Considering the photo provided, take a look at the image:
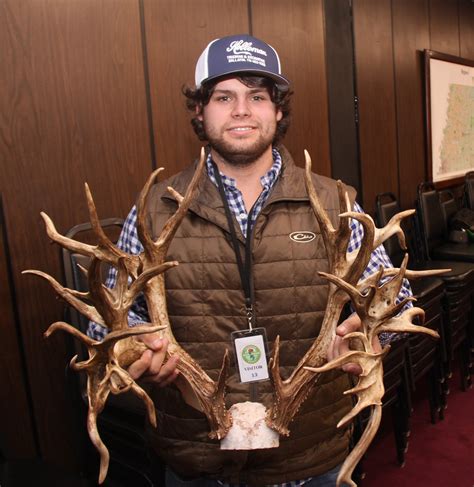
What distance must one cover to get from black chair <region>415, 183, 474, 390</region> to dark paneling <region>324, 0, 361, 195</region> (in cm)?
57

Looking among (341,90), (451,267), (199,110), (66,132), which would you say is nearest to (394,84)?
(341,90)

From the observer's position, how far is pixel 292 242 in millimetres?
1401

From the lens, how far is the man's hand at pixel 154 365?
3.97 feet

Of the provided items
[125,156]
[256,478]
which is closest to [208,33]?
[125,156]

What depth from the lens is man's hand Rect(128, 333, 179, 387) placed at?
1.21 m

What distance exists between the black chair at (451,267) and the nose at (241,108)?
210 cm

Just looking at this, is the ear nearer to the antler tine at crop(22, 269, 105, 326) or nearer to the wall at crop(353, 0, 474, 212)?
the antler tine at crop(22, 269, 105, 326)

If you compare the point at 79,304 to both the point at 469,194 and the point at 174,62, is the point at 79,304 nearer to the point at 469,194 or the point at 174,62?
the point at 174,62

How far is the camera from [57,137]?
2191mm

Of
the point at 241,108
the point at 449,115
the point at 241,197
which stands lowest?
the point at 241,197

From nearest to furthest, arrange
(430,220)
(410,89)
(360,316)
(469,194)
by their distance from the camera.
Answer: (360,316)
(430,220)
(410,89)
(469,194)

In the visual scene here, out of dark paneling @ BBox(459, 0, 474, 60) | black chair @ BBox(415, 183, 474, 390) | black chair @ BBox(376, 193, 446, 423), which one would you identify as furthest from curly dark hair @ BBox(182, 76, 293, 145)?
dark paneling @ BBox(459, 0, 474, 60)

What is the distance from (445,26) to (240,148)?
14.8 ft

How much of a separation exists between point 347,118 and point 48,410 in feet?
8.72
